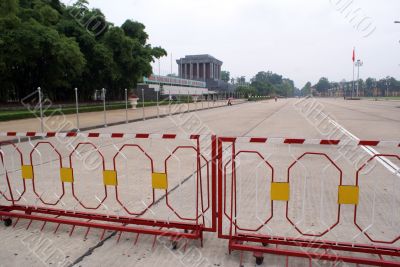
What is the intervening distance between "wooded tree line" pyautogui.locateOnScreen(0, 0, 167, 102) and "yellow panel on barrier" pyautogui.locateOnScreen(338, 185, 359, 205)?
868 inches

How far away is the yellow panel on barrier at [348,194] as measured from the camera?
3.78 m

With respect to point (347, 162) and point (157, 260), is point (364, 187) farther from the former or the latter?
point (157, 260)

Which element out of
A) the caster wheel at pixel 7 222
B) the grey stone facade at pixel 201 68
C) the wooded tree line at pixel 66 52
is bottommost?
the caster wheel at pixel 7 222

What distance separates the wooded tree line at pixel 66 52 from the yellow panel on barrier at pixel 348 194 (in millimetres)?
22035

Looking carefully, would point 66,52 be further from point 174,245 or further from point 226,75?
point 226,75

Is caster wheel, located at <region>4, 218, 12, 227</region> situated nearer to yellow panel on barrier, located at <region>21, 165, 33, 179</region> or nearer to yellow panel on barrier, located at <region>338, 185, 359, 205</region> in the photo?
yellow panel on barrier, located at <region>21, 165, 33, 179</region>

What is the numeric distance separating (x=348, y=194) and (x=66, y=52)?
84.2ft

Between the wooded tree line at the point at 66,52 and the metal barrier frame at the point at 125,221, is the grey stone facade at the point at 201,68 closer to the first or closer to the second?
the wooded tree line at the point at 66,52

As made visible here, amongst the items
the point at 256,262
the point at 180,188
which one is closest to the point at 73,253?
the point at 256,262

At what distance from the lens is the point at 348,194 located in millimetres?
3793

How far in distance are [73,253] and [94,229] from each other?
2.10ft

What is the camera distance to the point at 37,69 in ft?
93.8

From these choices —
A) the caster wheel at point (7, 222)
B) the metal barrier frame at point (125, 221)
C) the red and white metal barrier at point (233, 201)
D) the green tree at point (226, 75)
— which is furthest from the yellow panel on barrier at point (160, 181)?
the green tree at point (226, 75)

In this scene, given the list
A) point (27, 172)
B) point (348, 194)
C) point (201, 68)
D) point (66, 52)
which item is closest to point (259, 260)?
point (348, 194)
